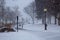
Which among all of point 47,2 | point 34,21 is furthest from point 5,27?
point 34,21

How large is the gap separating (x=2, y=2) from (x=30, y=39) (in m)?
21.7

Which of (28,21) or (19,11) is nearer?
(19,11)

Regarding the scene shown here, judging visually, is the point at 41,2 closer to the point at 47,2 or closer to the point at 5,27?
the point at 47,2

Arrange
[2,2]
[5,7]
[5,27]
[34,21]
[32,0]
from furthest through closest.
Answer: [34,21] < [32,0] < [5,7] < [2,2] < [5,27]

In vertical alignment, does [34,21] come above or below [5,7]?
below

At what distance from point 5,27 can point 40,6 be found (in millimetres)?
16786

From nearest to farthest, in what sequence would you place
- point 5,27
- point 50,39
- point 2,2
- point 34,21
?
point 50,39
point 5,27
point 2,2
point 34,21

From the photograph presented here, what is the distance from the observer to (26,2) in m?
42.3

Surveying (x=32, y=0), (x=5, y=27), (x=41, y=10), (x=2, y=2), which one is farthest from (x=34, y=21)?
(x=5, y=27)

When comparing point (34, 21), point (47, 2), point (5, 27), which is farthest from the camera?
point (34, 21)

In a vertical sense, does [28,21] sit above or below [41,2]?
below

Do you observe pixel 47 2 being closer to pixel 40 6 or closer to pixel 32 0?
pixel 40 6

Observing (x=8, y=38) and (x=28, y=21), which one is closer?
(x=8, y=38)

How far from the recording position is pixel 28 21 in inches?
1852
